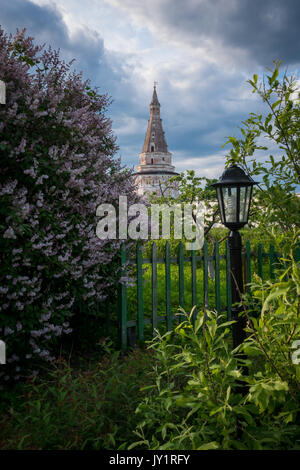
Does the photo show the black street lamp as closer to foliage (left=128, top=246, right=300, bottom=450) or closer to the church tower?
foliage (left=128, top=246, right=300, bottom=450)

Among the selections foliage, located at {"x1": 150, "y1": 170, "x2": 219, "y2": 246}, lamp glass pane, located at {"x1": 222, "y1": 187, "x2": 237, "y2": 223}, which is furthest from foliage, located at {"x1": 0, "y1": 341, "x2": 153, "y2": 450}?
foliage, located at {"x1": 150, "y1": 170, "x2": 219, "y2": 246}

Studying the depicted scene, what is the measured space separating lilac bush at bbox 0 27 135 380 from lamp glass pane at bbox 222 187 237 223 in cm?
149

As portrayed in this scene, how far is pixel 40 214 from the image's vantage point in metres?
3.51

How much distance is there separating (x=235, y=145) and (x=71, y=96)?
86.8 inches

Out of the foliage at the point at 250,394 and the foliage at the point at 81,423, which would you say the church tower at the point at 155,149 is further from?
the foliage at the point at 250,394

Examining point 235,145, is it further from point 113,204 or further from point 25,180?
point 25,180

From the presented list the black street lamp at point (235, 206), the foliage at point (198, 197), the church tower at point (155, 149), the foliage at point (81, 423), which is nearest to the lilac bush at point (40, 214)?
the foliage at point (81, 423)

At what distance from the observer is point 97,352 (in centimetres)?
453

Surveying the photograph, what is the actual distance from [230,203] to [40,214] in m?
1.82

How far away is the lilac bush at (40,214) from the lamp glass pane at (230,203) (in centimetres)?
149

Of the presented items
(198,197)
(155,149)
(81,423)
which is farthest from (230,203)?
(155,149)

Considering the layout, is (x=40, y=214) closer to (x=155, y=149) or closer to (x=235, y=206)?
(x=235, y=206)

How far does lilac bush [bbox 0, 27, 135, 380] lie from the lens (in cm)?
336
